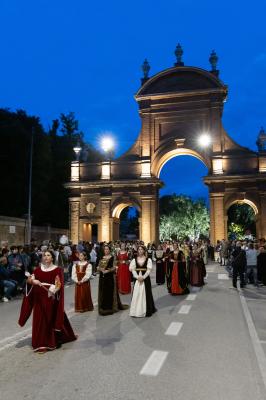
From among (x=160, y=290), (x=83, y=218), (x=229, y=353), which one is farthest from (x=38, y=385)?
(x=83, y=218)

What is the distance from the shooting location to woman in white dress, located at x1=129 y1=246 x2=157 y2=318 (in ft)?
33.7

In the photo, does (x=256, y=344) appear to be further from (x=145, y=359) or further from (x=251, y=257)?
(x=251, y=257)

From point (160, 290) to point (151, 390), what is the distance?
10968mm

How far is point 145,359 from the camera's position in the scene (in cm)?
650

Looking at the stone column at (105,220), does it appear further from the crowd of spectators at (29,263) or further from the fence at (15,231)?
the crowd of spectators at (29,263)

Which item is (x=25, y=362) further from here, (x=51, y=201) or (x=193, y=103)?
(x=51, y=201)

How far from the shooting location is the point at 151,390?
516 centimetres

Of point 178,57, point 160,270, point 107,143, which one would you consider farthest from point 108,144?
point 160,270

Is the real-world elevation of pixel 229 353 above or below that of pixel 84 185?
below

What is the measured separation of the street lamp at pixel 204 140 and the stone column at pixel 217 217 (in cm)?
447

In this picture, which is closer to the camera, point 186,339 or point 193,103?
point 186,339

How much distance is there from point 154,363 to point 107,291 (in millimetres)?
4801

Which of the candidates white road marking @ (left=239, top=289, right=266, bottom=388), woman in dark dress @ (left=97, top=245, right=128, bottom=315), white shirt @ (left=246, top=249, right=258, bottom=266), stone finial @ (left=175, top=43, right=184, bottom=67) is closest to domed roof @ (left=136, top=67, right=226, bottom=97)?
stone finial @ (left=175, top=43, right=184, bottom=67)

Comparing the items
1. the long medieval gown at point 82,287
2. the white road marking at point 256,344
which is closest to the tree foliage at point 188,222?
the white road marking at point 256,344
